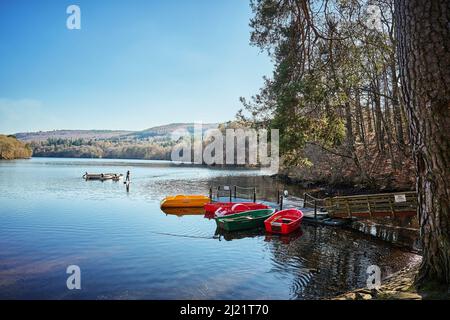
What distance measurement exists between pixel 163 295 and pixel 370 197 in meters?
14.1

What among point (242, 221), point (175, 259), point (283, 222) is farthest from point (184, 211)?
point (175, 259)

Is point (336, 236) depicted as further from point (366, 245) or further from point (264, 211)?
point (264, 211)

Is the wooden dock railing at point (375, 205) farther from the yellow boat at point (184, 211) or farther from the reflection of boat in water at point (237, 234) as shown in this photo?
the yellow boat at point (184, 211)

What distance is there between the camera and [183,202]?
27.7 m

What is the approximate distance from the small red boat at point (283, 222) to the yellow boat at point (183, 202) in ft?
32.4

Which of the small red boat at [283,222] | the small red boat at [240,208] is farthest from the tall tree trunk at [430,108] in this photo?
the small red boat at [240,208]

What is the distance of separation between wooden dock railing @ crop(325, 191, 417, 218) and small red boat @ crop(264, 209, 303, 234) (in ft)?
9.36

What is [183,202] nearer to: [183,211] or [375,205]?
[183,211]

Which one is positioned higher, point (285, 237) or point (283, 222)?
point (283, 222)

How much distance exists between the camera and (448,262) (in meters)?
5.06

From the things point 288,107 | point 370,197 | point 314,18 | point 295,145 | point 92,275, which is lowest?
point 92,275

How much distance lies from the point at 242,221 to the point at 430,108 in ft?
49.3

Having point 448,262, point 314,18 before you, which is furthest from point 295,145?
point 448,262

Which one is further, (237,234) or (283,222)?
(283,222)
